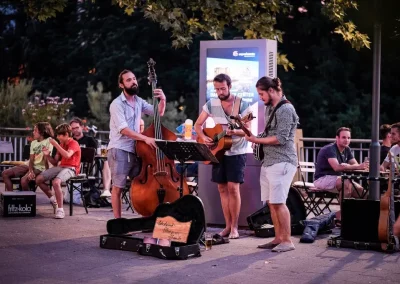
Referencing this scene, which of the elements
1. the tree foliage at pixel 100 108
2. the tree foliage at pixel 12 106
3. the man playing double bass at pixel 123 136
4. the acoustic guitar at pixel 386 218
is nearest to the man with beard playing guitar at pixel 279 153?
the acoustic guitar at pixel 386 218

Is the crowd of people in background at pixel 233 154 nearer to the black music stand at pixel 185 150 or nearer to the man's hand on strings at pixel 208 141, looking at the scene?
the man's hand on strings at pixel 208 141

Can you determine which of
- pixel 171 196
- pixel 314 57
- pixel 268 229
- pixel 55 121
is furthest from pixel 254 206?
pixel 314 57

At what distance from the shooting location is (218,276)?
852 centimetres

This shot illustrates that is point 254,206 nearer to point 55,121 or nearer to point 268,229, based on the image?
point 268,229

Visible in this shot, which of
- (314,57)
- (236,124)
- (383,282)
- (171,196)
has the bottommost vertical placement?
(383,282)

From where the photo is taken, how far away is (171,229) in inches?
377

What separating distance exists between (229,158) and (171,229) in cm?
197

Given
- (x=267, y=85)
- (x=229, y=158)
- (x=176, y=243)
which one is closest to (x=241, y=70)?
(x=229, y=158)

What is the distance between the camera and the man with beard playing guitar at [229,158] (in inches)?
440

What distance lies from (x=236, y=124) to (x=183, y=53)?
68.9 ft

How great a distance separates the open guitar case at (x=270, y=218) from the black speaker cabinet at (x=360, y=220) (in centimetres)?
113

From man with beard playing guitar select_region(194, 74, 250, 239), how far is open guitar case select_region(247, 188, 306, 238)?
0.32m

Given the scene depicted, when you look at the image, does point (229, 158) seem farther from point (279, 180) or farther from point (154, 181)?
point (279, 180)

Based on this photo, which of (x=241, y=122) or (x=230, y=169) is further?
(x=230, y=169)
